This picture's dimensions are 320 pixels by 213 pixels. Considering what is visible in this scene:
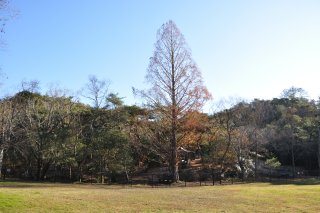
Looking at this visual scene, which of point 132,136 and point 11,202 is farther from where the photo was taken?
point 132,136

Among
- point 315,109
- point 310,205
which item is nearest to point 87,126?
point 310,205

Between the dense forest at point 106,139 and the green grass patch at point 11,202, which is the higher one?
the dense forest at point 106,139

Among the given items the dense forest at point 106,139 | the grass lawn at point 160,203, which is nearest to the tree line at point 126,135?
the dense forest at point 106,139

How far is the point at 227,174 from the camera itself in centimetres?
3922

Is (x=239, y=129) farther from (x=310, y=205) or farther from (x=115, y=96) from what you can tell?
(x=310, y=205)

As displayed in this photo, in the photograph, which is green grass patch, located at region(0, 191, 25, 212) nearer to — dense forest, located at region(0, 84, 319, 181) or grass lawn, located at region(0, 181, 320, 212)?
grass lawn, located at region(0, 181, 320, 212)

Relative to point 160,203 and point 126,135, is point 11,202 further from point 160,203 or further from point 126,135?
point 126,135

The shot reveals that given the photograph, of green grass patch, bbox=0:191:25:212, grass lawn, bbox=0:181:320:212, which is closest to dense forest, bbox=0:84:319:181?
grass lawn, bbox=0:181:320:212

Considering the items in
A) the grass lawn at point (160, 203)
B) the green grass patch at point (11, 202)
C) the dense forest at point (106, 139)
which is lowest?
the grass lawn at point (160, 203)

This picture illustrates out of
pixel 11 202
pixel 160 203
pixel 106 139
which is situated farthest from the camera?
pixel 106 139

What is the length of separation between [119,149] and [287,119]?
89.7 ft

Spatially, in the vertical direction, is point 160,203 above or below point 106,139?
below

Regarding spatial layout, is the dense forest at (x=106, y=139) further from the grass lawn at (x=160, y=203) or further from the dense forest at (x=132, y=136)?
the grass lawn at (x=160, y=203)

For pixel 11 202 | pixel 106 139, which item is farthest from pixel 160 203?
pixel 106 139
